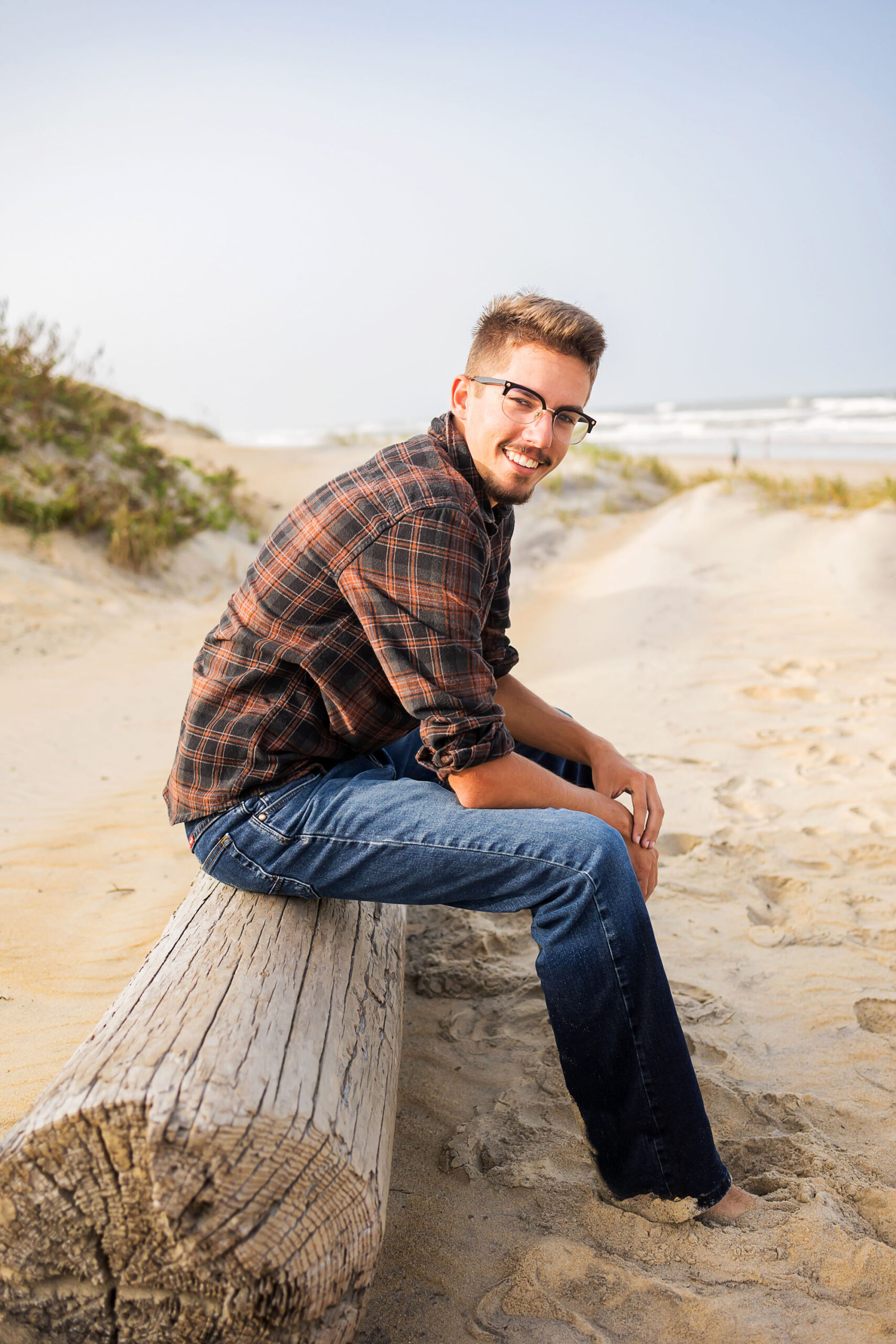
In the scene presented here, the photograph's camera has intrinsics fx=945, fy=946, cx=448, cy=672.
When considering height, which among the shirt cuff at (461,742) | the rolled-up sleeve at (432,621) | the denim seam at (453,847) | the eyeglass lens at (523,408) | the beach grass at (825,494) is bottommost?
the denim seam at (453,847)

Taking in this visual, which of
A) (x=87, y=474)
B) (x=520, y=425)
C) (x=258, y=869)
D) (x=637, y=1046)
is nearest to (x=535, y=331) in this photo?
(x=520, y=425)

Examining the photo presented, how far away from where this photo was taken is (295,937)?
7.05 ft

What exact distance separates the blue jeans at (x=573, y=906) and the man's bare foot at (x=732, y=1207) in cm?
2

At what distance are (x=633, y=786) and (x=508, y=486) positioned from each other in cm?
90

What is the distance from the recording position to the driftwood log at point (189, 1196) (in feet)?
4.89

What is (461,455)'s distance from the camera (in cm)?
235

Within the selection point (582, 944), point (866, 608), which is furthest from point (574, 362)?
point (866, 608)

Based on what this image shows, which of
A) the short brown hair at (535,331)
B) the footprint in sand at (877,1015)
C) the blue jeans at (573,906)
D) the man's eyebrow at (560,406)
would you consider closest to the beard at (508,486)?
the man's eyebrow at (560,406)

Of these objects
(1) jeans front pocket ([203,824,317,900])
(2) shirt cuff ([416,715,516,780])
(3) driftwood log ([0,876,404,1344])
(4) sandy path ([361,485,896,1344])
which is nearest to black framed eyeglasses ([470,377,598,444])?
(2) shirt cuff ([416,715,516,780])

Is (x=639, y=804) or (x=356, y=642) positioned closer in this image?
(x=356, y=642)

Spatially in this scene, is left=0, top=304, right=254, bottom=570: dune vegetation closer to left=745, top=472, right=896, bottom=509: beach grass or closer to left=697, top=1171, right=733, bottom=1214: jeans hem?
left=745, top=472, right=896, bottom=509: beach grass

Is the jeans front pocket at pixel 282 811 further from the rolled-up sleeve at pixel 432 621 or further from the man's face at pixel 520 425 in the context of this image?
the man's face at pixel 520 425

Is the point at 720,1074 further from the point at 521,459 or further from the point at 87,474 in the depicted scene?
the point at 87,474

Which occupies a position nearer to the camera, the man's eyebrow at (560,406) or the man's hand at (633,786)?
the man's eyebrow at (560,406)
